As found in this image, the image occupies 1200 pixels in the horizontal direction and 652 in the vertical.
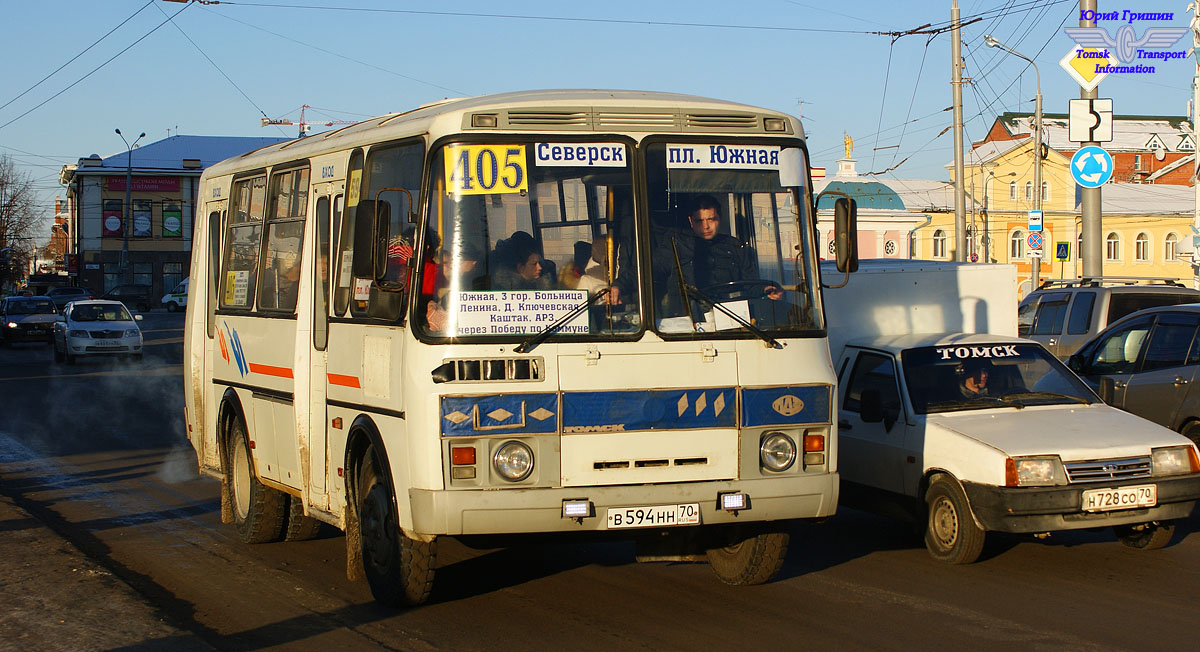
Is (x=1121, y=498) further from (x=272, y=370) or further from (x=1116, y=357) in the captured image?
(x=272, y=370)

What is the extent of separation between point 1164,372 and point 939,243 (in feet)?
214

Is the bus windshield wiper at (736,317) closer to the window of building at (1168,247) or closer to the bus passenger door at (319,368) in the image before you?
the bus passenger door at (319,368)

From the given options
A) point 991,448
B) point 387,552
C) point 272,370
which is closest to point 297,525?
point 272,370

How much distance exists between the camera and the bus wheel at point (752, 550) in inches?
299

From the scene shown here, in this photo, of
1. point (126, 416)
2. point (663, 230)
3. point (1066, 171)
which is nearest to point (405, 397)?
point (663, 230)

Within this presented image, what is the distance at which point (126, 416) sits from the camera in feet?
67.4

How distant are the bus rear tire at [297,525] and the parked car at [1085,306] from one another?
10757 mm

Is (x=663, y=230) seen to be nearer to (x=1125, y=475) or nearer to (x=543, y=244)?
(x=543, y=244)

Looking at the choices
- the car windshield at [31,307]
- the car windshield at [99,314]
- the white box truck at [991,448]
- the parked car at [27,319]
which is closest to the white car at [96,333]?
the car windshield at [99,314]

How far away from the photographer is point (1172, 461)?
8344mm

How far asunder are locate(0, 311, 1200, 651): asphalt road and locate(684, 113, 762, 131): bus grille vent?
2741 mm

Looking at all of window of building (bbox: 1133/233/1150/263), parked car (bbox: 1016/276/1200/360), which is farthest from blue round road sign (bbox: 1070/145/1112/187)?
window of building (bbox: 1133/233/1150/263)

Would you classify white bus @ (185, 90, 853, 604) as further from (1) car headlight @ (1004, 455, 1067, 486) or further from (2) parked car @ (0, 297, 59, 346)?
(2) parked car @ (0, 297, 59, 346)

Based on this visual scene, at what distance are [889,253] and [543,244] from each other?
62549 mm
